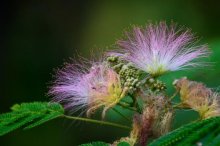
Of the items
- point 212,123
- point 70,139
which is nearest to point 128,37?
point 212,123

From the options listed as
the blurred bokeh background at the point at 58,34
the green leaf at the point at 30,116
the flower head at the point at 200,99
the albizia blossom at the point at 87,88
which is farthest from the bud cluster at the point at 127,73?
the blurred bokeh background at the point at 58,34

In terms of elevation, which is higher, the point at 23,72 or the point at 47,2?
the point at 47,2

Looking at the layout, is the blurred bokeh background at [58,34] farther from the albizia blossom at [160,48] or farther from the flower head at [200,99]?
the flower head at [200,99]

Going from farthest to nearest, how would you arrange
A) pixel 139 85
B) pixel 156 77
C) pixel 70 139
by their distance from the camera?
pixel 70 139 < pixel 156 77 < pixel 139 85

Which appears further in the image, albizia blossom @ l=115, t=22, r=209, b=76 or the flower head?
albizia blossom @ l=115, t=22, r=209, b=76

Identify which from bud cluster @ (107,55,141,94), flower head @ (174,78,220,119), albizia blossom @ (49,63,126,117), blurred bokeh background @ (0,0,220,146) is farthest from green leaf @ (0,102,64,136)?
blurred bokeh background @ (0,0,220,146)

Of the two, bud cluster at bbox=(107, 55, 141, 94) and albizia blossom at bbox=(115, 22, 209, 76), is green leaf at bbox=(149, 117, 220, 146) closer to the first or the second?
bud cluster at bbox=(107, 55, 141, 94)

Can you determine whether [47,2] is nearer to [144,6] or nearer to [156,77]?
[144,6]
